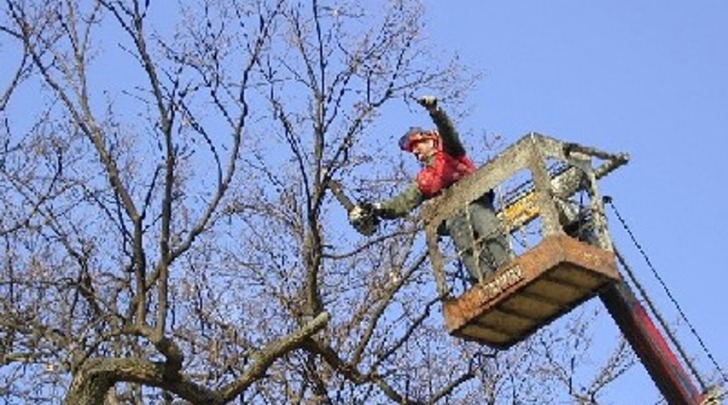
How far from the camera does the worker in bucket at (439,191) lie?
848 centimetres

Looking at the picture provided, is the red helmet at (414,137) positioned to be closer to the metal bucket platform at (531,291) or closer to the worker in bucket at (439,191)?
the worker in bucket at (439,191)

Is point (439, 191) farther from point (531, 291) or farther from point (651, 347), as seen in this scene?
point (651, 347)

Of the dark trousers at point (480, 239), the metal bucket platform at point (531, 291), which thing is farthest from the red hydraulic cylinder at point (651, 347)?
the dark trousers at point (480, 239)

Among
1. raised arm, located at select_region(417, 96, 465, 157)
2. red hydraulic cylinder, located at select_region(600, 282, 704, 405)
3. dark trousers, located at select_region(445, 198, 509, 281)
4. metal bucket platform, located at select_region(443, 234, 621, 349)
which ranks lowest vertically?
red hydraulic cylinder, located at select_region(600, 282, 704, 405)

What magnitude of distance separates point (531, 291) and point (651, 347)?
1.09 metres

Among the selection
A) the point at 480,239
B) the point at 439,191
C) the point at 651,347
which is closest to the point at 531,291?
the point at 480,239

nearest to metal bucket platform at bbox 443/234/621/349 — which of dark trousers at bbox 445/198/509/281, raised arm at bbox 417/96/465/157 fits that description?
dark trousers at bbox 445/198/509/281

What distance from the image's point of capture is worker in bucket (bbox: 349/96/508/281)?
8.48 metres

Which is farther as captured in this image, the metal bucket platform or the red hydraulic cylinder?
the red hydraulic cylinder

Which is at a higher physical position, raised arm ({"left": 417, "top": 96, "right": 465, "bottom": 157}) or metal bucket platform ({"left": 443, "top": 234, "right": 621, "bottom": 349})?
raised arm ({"left": 417, "top": 96, "right": 465, "bottom": 157})

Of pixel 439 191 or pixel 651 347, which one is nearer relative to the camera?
pixel 651 347

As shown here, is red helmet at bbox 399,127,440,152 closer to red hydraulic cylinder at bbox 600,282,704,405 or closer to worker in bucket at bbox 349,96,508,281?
worker in bucket at bbox 349,96,508,281

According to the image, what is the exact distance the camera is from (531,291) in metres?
8.12

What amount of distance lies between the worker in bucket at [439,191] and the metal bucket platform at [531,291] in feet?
0.83
